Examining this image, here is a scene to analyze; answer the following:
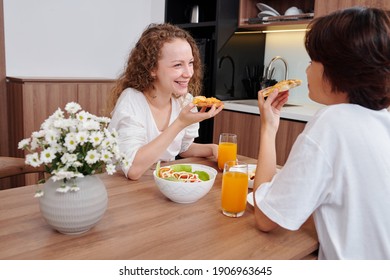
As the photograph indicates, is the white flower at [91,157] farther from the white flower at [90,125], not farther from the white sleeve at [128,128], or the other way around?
the white sleeve at [128,128]

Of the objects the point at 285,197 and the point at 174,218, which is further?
the point at 174,218

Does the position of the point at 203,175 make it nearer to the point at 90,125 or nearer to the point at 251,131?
the point at 90,125

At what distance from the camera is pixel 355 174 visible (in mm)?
858

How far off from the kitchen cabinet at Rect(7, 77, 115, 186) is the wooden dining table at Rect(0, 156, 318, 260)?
2009 mm

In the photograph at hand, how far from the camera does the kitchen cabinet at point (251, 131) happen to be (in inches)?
101

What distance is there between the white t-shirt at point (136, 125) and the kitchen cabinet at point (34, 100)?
5.22 feet

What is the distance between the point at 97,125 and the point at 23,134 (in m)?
2.42

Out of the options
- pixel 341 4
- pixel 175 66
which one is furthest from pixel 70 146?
pixel 341 4

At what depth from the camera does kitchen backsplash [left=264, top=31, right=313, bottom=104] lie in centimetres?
309

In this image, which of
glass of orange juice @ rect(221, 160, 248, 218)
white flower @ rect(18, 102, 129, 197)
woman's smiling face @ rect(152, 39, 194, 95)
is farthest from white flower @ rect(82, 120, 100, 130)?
woman's smiling face @ rect(152, 39, 194, 95)

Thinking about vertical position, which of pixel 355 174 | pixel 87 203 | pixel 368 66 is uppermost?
pixel 368 66
